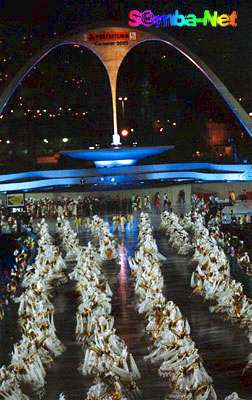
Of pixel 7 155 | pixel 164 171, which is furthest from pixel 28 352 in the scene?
pixel 7 155

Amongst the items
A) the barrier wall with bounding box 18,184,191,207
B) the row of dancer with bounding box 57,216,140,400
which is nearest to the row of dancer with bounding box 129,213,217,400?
the row of dancer with bounding box 57,216,140,400

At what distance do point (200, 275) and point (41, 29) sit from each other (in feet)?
171

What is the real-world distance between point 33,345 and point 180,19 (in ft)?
170

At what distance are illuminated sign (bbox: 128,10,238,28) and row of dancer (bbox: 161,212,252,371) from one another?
3670 centimetres

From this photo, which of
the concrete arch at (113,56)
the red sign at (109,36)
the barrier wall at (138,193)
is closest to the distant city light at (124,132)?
the concrete arch at (113,56)

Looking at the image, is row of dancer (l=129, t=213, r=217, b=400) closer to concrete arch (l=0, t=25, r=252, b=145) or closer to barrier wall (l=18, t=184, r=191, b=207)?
barrier wall (l=18, t=184, r=191, b=207)

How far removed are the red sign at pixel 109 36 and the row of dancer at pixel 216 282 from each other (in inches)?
1247

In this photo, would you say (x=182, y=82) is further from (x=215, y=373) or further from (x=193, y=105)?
(x=215, y=373)

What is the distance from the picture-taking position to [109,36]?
58.4m

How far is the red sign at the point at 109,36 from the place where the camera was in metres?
58.4

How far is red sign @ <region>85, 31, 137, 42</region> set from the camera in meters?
58.4

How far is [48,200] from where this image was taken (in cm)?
4097

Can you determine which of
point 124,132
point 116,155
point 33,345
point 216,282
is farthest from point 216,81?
point 33,345

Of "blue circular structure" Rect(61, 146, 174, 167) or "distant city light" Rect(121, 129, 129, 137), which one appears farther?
"distant city light" Rect(121, 129, 129, 137)
